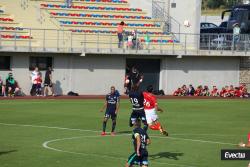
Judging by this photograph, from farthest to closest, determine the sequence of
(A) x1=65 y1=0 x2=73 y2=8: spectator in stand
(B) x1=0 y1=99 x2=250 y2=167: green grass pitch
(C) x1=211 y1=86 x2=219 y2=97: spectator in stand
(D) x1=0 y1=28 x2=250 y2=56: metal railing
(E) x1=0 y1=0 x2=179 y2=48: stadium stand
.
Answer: (C) x1=211 y1=86 x2=219 y2=97: spectator in stand < (A) x1=65 y1=0 x2=73 y2=8: spectator in stand < (E) x1=0 y1=0 x2=179 y2=48: stadium stand < (D) x1=0 y1=28 x2=250 y2=56: metal railing < (B) x1=0 y1=99 x2=250 y2=167: green grass pitch

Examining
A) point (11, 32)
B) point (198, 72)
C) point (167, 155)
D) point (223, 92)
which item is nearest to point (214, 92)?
point (223, 92)

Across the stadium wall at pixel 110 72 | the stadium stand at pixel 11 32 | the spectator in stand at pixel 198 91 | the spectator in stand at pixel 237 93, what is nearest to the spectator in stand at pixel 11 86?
the stadium wall at pixel 110 72

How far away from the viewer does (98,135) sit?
30438mm

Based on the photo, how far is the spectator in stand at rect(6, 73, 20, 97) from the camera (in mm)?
47156

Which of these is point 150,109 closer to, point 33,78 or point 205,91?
point 33,78

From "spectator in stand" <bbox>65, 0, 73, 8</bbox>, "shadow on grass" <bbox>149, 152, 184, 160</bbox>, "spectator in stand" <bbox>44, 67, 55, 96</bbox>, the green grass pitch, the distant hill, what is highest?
the distant hill

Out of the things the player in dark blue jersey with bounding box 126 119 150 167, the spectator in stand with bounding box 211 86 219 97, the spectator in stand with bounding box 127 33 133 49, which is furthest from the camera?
the spectator in stand with bounding box 211 86 219 97

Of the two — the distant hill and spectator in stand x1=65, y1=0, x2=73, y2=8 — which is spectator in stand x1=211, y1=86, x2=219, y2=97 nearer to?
spectator in stand x1=65, y1=0, x2=73, y2=8

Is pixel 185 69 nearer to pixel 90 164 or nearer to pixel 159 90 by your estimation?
pixel 159 90

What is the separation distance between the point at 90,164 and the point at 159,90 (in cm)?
3104

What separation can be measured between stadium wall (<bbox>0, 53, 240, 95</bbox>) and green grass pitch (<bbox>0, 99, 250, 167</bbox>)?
427 cm

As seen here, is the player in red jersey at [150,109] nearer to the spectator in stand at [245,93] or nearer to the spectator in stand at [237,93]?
the spectator in stand at [237,93]

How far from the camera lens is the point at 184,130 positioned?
33188 mm

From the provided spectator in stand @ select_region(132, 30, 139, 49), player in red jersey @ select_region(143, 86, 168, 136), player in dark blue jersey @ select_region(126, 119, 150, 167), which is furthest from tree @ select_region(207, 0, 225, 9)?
player in dark blue jersey @ select_region(126, 119, 150, 167)
